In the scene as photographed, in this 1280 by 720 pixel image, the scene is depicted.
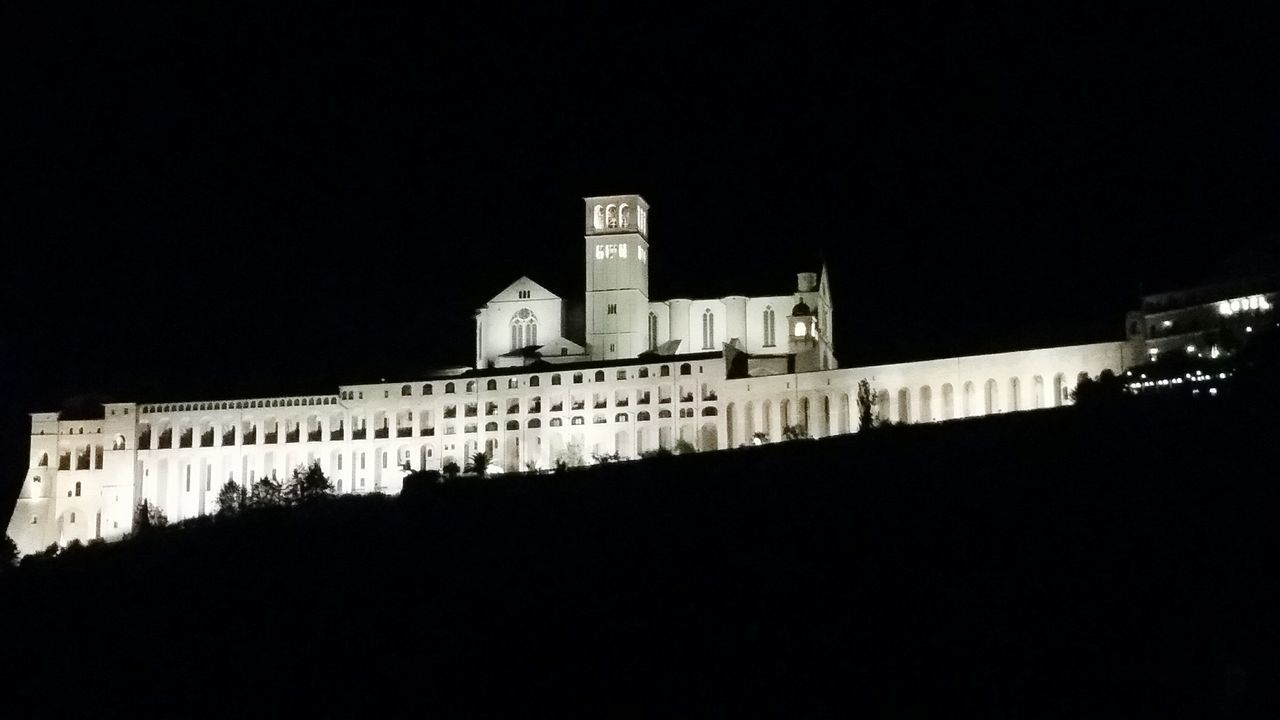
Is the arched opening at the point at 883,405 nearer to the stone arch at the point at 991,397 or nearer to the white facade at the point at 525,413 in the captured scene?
the white facade at the point at 525,413

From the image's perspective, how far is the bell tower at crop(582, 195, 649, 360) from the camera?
324ft

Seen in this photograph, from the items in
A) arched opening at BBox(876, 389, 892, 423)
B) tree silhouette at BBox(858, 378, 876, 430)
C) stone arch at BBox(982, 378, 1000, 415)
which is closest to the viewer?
tree silhouette at BBox(858, 378, 876, 430)

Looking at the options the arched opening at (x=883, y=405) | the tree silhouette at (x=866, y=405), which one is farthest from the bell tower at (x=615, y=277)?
the arched opening at (x=883, y=405)

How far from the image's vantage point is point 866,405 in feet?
278

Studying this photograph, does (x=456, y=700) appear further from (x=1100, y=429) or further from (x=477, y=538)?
(x=1100, y=429)

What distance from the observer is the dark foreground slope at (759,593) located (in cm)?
5716

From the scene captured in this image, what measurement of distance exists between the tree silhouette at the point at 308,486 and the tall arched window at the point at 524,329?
15.1m

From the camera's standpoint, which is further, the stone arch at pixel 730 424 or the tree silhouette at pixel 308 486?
the stone arch at pixel 730 424

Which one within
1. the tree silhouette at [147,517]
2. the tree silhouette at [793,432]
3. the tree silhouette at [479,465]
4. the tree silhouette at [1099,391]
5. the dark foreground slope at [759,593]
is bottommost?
the dark foreground slope at [759,593]

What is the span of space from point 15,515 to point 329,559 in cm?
3244

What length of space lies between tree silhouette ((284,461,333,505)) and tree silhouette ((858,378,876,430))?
2729 centimetres

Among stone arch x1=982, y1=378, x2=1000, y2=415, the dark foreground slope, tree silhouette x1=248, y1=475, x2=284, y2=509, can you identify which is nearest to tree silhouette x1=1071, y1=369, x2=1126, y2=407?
the dark foreground slope

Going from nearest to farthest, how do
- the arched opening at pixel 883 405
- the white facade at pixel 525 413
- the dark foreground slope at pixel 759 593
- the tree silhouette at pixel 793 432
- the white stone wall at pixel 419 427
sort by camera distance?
the dark foreground slope at pixel 759 593 < the arched opening at pixel 883 405 < the tree silhouette at pixel 793 432 < the white stone wall at pixel 419 427 < the white facade at pixel 525 413

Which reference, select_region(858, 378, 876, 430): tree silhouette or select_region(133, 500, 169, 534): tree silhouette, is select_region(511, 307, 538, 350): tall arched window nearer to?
select_region(133, 500, 169, 534): tree silhouette
